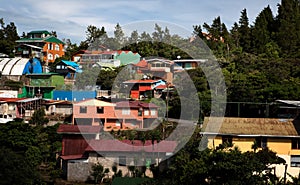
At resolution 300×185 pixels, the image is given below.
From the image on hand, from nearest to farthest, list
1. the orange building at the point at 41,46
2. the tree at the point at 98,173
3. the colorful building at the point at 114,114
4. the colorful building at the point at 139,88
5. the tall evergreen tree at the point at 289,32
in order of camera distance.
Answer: the tree at the point at 98,173
the colorful building at the point at 114,114
the colorful building at the point at 139,88
the tall evergreen tree at the point at 289,32
the orange building at the point at 41,46

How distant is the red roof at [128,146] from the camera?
37.5ft

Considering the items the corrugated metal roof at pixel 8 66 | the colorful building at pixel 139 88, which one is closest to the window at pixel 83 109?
the colorful building at pixel 139 88

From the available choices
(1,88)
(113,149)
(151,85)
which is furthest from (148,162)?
A: (1,88)

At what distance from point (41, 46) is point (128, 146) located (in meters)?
17.0

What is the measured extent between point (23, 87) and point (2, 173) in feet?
49.9

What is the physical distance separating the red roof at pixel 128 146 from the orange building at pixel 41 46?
1563 centimetres

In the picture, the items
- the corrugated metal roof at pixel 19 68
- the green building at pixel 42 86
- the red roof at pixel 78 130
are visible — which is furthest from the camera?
the corrugated metal roof at pixel 19 68

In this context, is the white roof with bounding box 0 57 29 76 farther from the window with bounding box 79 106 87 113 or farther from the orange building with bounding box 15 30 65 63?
the window with bounding box 79 106 87 113

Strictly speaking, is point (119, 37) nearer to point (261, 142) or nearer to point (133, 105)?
point (133, 105)

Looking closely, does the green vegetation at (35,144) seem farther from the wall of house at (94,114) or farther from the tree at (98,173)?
the wall of house at (94,114)

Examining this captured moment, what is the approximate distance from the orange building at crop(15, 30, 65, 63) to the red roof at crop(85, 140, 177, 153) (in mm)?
15626

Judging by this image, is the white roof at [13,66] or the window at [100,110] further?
the white roof at [13,66]

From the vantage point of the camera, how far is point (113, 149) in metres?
11.4

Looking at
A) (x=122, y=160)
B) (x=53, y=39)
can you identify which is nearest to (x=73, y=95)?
(x=53, y=39)
